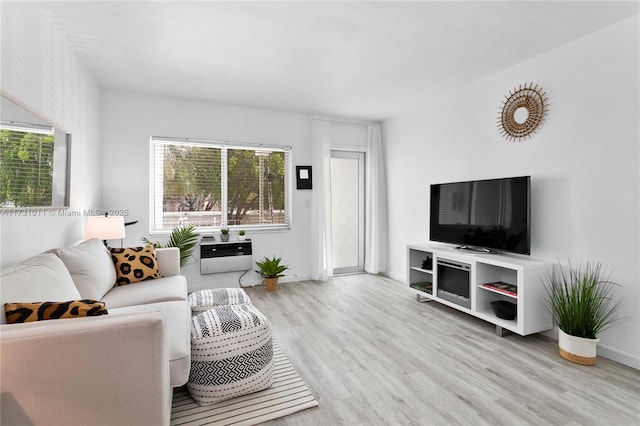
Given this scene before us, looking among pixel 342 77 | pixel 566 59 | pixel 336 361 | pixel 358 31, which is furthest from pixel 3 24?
pixel 566 59

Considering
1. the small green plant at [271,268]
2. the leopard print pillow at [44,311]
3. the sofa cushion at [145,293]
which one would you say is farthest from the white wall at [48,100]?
the small green plant at [271,268]

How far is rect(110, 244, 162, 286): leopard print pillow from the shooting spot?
2756mm

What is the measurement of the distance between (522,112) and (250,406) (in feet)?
11.2

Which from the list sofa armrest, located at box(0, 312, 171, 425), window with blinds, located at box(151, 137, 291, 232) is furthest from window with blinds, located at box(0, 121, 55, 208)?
window with blinds, located at box(151, 137, 291, 232)

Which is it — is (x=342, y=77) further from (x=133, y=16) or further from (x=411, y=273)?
(x=411, y=273)

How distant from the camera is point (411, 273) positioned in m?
3.91

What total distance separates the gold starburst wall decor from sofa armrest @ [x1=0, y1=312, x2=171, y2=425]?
11.1ft

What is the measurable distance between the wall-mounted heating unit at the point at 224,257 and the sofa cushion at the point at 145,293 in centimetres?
130

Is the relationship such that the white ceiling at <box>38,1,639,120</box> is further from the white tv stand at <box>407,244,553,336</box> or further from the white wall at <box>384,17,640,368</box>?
the white tv stand at <box>407,244,553,336</box>

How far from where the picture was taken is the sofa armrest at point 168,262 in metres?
3.12

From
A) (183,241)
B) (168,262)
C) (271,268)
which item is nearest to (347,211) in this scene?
(271,268)

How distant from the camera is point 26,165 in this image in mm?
1938

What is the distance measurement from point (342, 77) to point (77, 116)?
255cm

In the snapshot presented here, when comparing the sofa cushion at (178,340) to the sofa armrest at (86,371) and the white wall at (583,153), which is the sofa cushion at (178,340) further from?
the white wall at (583,153)
